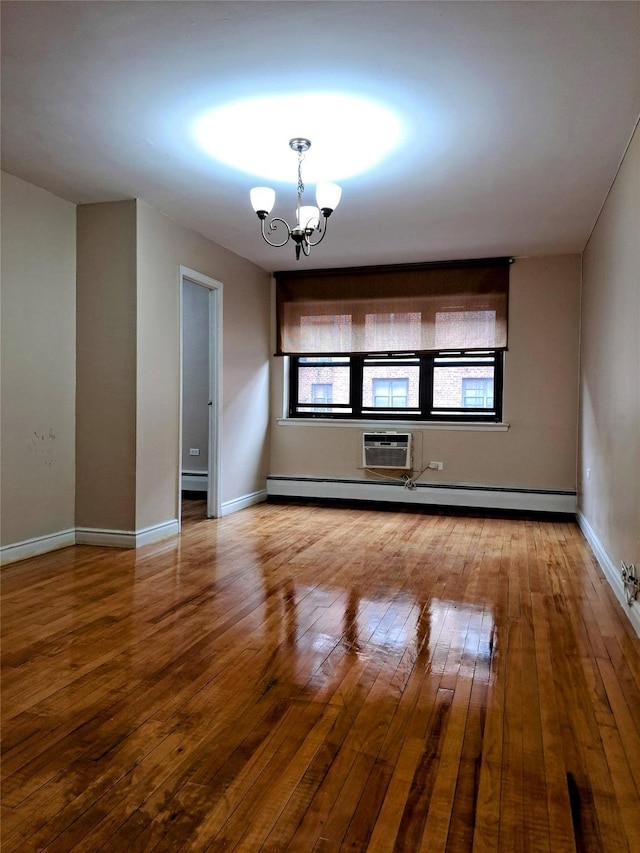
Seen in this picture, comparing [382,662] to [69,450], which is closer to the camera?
[382,662]

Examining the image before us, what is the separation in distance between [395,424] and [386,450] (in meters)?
0.31

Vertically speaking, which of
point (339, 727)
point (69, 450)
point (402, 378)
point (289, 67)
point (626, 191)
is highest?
point (289, 67)

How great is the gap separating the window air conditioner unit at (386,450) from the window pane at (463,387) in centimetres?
56

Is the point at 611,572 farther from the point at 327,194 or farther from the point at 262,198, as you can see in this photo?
the point at 262,198

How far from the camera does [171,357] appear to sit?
5020 mm

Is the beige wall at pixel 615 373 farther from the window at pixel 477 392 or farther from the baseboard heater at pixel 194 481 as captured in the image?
the baseboard heater at pixel 194 481

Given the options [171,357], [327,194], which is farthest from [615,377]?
[171,357]

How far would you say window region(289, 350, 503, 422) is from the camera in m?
6.46

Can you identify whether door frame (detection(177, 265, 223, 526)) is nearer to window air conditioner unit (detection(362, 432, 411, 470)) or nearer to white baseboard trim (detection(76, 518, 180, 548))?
white baseboard trim (detection(76, 518, 180, 548))

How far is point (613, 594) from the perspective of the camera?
349cm

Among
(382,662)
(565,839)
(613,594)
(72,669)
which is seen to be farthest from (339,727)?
A: (613,594)

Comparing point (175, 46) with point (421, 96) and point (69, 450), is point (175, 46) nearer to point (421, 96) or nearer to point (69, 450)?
point (421, 96)

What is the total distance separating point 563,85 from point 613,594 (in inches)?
109

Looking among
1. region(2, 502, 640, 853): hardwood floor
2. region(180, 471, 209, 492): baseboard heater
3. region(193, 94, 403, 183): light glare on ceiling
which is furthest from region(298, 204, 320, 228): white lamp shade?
region(180, 471, 209, 492): baseboard heater
